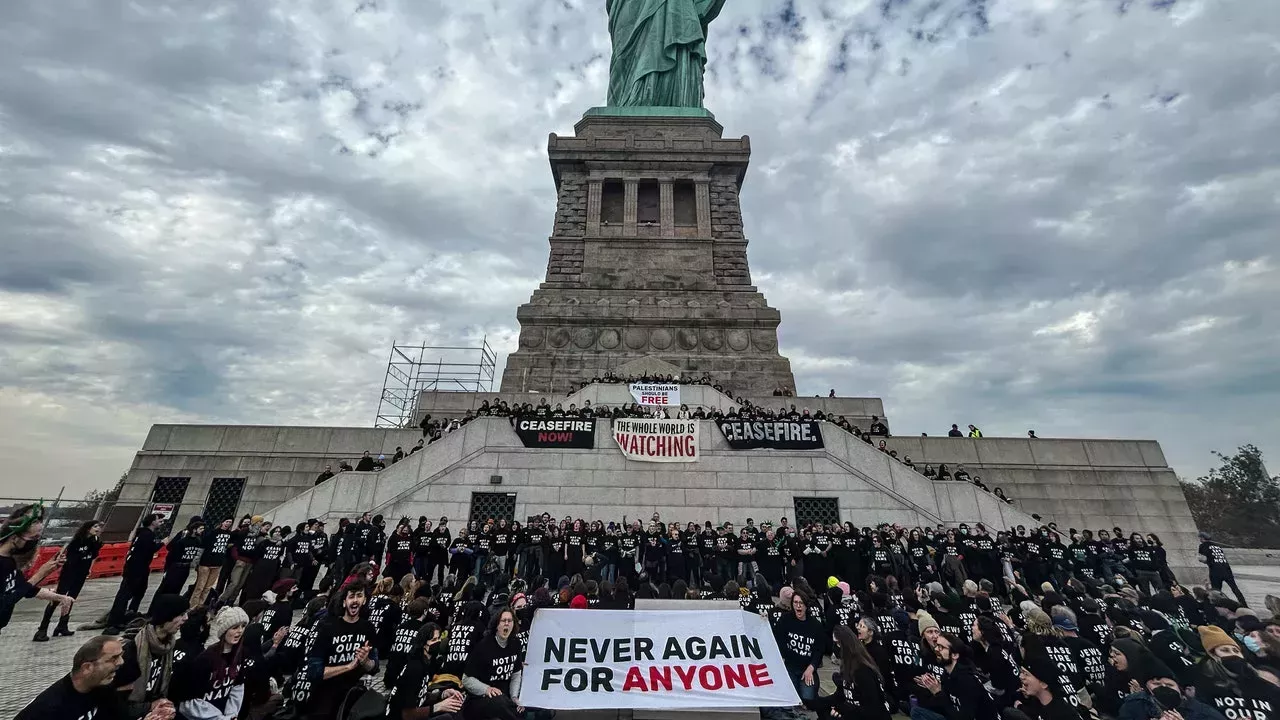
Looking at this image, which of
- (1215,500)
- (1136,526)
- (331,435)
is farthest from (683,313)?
(1215,500)

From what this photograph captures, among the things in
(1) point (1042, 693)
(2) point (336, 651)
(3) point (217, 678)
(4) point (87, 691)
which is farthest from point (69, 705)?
(1) point (1042, 693)

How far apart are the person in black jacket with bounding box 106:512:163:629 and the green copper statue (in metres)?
41.1

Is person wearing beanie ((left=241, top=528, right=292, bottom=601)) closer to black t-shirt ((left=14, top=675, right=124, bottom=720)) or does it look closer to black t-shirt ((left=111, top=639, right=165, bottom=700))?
black t-shirt ((left=111, top=639, right=165, bottom=700))

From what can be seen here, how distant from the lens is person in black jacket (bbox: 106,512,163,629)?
31.7 feet

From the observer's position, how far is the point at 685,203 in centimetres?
3950

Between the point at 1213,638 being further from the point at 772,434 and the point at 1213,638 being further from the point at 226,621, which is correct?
the point at 772,434

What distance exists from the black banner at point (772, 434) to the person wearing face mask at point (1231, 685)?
1351 cm

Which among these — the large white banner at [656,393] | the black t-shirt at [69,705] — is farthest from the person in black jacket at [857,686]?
the large white banner at [656,393]

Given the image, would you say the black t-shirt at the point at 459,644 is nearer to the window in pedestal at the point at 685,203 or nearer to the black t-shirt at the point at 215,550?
the black t-shirt at the point at 215,550

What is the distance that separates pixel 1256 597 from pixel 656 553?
691 inches

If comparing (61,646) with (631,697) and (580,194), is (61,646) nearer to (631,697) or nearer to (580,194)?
(631,697)

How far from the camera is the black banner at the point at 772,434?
63.6 ft

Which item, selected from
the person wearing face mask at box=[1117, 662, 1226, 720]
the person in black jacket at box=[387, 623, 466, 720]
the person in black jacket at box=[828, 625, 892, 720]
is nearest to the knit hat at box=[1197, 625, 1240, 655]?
the person wearing face mask at box=[1117, 662, 1226, 720]

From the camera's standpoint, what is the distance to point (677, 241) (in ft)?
121
